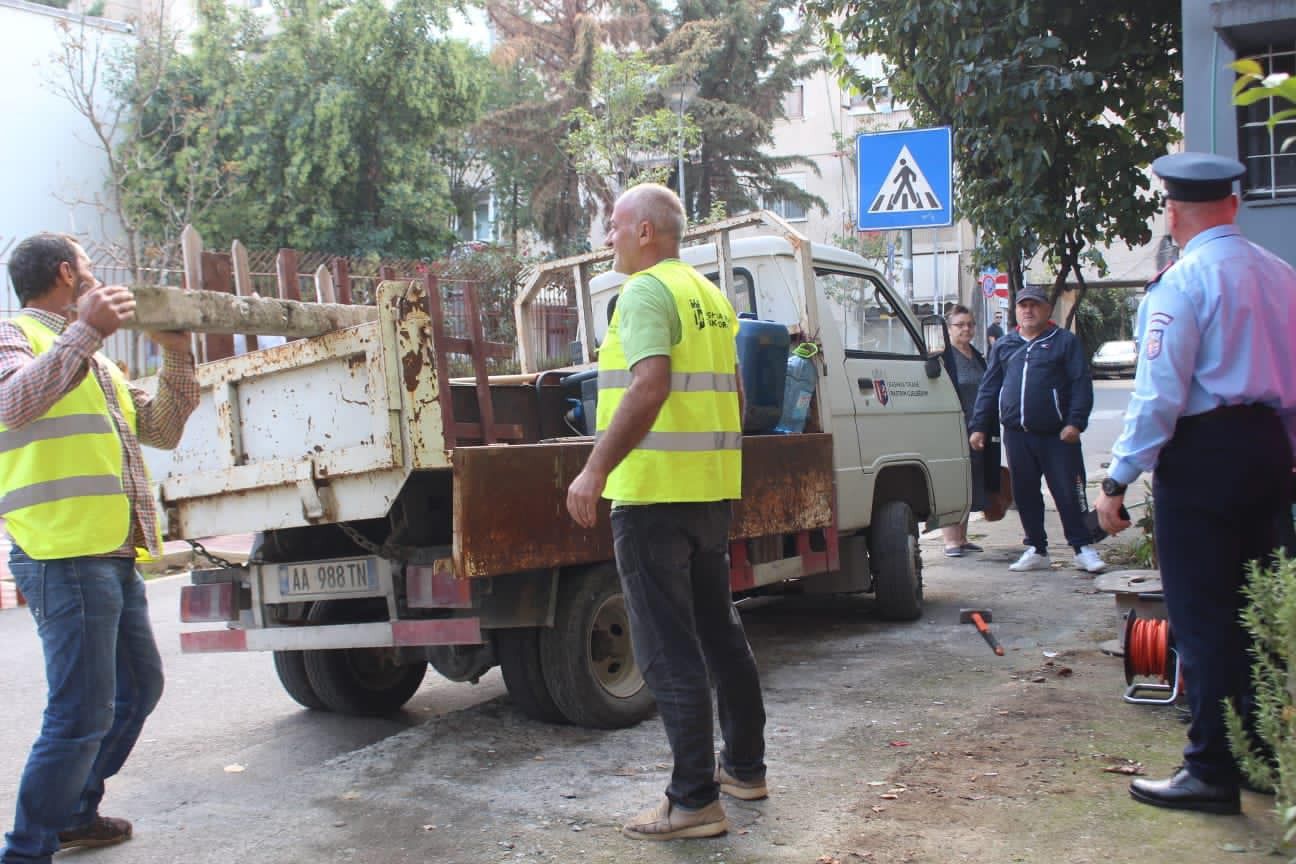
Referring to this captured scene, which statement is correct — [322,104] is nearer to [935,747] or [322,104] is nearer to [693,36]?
[693,36]

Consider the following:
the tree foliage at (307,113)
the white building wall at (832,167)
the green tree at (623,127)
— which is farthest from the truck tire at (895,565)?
the white building wall at (832,167)

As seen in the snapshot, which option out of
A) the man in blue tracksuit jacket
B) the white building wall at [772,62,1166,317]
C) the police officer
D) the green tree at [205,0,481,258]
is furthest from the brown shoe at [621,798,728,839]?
the white building wall at [772,62,1166,317]

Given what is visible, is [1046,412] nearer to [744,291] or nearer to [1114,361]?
[744,291]

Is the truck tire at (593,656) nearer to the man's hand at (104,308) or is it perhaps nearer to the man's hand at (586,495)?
the man's hand at (586,495)

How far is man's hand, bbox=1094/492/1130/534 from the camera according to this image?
3951 mm

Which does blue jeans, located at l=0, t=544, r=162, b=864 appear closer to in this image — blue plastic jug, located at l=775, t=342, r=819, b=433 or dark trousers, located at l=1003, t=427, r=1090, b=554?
blue plastic jug, located at l=775, t=342, r=819, b=433

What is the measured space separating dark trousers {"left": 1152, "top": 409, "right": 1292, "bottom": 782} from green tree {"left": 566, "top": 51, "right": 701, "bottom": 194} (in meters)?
22.6

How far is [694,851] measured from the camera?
3.71 meters

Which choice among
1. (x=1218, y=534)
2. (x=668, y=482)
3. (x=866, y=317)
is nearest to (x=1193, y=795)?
(x=1218, y=534)

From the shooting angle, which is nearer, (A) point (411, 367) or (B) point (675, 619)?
(B) point (675, 619)

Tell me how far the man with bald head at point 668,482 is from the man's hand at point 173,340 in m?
1.25

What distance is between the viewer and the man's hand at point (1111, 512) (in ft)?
13.0

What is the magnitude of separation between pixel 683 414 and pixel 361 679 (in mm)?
2518

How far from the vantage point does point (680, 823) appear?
3777mm
